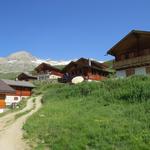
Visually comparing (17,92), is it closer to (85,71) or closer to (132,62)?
(85,71)

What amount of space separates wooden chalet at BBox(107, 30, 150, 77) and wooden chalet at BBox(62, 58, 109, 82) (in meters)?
16.4

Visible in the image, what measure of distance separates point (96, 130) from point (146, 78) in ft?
55.9

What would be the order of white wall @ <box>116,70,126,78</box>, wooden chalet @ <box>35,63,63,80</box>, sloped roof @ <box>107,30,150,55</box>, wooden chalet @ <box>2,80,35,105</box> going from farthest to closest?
wooden chalet @ <box>35,63,63,80</box>, wooden chalet @ <box>2,80,35,105</box>, white wall @ <box>116,70,126,78</box>, sloped roof @ <box>107,30,150,55</box>

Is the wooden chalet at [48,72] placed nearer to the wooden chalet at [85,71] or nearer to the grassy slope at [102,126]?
the wooden chalet at [85,71]

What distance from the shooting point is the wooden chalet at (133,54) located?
46.5m

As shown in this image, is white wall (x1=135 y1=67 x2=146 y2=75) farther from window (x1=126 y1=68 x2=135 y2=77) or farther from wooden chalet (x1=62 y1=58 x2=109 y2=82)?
wooden chalet (x1=62 y1=58 x2=109 y2=82)

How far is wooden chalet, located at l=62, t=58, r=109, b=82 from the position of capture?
6875 centimetres

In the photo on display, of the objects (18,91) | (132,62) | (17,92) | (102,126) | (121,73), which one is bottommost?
(102,126)

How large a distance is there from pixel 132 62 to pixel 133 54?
8.76 ft

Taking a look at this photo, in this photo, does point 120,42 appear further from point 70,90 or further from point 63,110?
point 63,110

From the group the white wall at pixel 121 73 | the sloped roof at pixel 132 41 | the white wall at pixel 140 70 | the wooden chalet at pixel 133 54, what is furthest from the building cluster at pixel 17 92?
the white wall at pixel 140 70

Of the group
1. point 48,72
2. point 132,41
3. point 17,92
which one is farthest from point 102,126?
point 48,72

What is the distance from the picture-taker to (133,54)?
49.7 meters

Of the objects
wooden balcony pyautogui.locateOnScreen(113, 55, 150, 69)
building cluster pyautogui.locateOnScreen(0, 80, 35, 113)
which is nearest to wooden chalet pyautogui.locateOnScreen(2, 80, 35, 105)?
building cluster pyautogui.locateOnScreen(0, 80, 35, 113)
